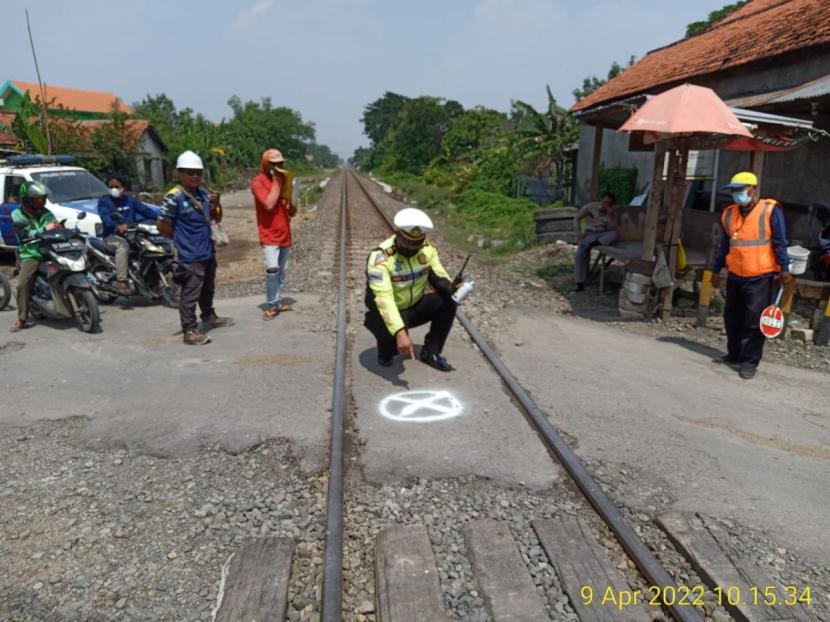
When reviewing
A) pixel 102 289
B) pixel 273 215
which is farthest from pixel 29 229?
pixel 273 215

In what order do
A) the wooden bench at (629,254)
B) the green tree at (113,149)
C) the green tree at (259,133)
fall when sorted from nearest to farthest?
the wooden bench at (629,254) → the green tree at (113,149) → the green tree at (259,133)

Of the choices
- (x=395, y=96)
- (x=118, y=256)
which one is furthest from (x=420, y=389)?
(x=395, y=96)

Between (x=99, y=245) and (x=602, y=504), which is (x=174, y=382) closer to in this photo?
(x=99, y=245)

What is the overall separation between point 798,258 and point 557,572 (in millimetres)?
6106

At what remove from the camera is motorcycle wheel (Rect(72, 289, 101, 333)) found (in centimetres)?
680

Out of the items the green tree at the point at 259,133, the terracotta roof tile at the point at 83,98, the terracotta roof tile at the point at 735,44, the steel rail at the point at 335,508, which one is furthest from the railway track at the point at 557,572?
the terracotta roof tile at the point at 83,98

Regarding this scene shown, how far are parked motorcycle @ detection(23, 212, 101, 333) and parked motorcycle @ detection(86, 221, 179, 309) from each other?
81cm

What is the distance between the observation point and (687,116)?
6.69 meters

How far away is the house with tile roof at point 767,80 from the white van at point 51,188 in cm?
867

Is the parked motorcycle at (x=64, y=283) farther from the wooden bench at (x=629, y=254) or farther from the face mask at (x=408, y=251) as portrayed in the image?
the wooden bench at (x=629, y=254)

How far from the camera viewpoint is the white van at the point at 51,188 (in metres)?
10.5

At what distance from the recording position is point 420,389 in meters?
5.27

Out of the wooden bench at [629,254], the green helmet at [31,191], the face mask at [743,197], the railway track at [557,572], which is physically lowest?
the railway track at [557,572]

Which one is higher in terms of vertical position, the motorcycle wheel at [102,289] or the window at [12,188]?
the window at [12,188]
